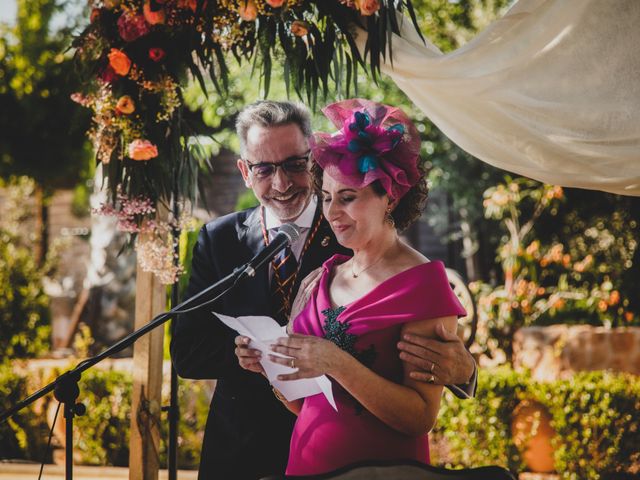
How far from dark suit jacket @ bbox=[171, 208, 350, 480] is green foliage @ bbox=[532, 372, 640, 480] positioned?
3.08 meters

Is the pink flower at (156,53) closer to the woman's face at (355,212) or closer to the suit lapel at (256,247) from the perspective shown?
the suit lapel at (256,247)

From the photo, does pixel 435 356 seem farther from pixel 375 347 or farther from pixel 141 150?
pixel 141 150

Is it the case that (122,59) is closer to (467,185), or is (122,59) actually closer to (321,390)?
(321,390)

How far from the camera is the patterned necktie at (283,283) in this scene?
7.89 ft

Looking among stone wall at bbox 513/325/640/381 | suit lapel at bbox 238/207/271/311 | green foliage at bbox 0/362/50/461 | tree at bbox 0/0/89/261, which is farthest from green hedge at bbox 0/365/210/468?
tree at bbox 0/0/89/261

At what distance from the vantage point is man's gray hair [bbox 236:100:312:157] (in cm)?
247

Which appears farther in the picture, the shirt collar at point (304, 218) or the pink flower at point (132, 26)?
the pink flower at point (132, 26)

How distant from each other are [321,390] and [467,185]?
6.90m

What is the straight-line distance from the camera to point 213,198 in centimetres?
1139

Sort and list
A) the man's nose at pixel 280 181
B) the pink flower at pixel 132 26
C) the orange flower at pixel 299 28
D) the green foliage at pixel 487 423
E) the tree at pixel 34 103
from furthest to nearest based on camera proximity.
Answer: the tree at pixel 34 103 < the green foliage at pixel 487 423 < the pink flower at pixel 132 26 < the orange flower at pixel 299 28 < the man's nose at pixel 280 181

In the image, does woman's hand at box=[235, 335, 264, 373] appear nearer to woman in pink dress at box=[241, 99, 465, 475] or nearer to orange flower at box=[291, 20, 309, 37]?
woman in pink dress at box=[241, 99, 465, 475]

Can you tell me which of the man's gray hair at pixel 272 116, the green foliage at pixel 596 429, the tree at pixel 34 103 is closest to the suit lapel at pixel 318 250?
the man's gray hair at pixel 272 116

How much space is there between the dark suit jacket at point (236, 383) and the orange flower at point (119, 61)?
864mm

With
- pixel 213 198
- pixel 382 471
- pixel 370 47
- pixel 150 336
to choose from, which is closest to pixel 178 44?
pixel 370 47
